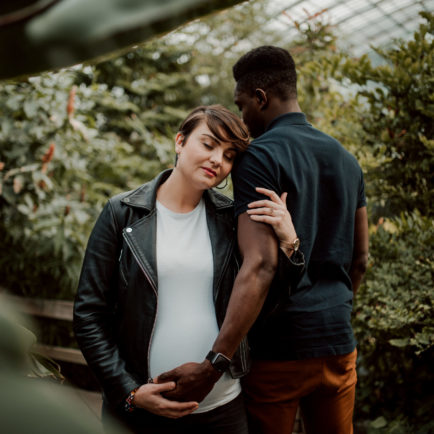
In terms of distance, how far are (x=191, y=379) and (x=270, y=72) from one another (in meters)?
1.18

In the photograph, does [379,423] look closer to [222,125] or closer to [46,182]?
[222,125]

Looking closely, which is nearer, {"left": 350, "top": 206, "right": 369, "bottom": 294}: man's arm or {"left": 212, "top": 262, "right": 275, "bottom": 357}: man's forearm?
{"left": 212, "top": 262, "right": 275, "bottom": 357}: man's forearm

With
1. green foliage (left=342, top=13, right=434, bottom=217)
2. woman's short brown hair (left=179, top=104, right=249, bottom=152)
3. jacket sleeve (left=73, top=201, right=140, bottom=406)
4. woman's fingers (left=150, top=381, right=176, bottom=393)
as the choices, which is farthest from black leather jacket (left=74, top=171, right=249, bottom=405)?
green foliage (left=342, top=13, right=434, bottom=217)

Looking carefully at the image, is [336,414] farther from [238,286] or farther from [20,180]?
[20,180]

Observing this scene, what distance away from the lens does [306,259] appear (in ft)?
4.93

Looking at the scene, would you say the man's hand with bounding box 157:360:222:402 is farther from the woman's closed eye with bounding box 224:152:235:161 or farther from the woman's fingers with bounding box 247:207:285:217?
the woman's closed eye with bounding box 224:152:235:161

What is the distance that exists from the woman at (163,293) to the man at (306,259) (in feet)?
0.29

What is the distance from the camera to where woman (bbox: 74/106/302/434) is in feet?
4.58

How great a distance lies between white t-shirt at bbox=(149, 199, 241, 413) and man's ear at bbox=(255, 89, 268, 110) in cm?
62

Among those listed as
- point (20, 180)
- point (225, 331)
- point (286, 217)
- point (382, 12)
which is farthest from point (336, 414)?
point (382, 12)

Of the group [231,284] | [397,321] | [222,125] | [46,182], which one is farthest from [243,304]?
[46,182]

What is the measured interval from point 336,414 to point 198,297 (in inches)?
29.5

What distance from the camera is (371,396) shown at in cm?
287

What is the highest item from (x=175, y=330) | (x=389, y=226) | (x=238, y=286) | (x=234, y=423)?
(x=238, y=286)
